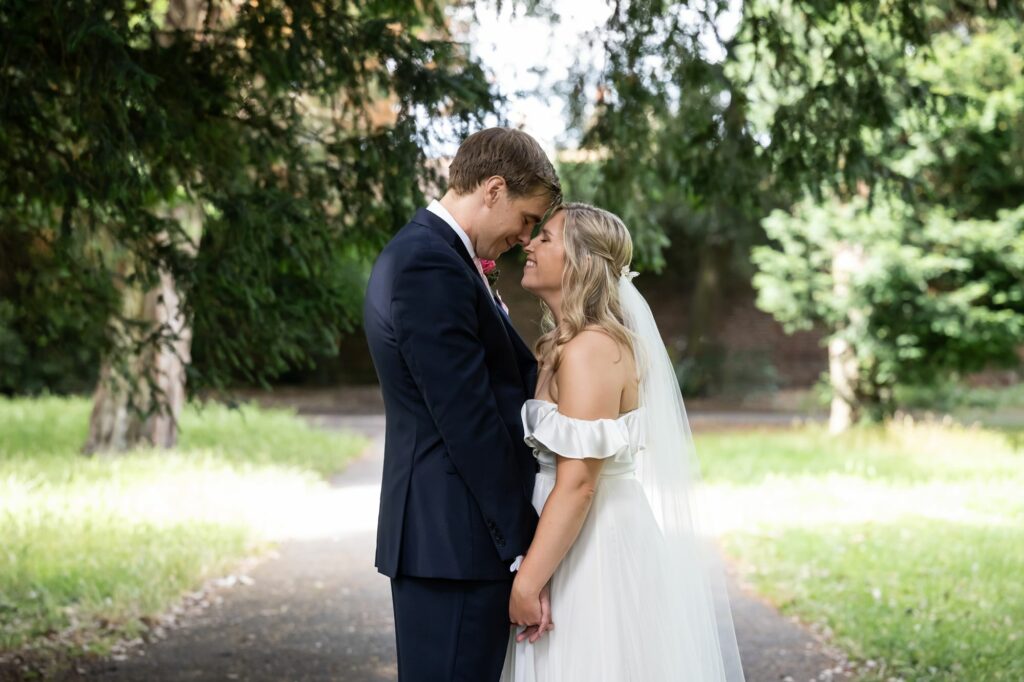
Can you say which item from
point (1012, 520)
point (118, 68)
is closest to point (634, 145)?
point (118, 68)

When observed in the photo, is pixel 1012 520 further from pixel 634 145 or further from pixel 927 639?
pixel 634 145

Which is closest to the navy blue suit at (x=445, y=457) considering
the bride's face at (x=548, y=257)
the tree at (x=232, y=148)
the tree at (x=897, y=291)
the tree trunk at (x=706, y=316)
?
the bride's face at (x=548, y=257)

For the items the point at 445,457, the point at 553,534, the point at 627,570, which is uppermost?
the point at 445,457

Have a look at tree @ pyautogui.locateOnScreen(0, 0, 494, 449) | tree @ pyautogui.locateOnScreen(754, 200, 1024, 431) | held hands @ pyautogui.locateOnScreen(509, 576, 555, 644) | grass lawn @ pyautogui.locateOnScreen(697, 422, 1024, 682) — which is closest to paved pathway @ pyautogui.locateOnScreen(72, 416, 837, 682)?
grass lawn @ pyautogui.locateOnScreen(697, 422, 1024, 682)

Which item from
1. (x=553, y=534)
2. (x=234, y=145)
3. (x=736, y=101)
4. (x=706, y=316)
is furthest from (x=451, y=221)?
(x=706, y=316)

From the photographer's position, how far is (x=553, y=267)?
3186mm

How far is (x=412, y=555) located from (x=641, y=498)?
28.8 inches

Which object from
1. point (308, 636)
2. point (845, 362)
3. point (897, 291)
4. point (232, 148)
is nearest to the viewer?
point (232, 148)

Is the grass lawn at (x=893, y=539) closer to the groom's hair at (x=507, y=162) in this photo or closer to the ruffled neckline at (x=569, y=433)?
the ruffled neckline at (x=569, y=433)

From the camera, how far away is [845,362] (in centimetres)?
1673

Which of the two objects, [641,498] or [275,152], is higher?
[275,152]

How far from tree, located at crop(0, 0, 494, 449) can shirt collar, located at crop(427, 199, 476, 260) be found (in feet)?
6.58

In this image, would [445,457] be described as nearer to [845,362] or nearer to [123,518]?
[123,518]

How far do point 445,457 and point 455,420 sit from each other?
156mm
